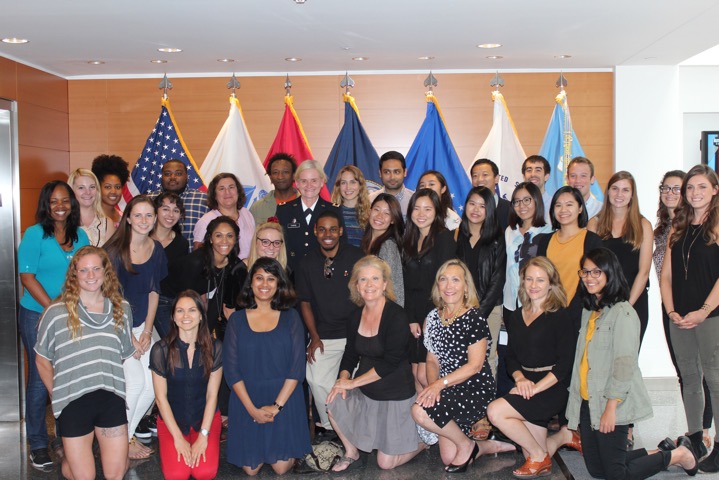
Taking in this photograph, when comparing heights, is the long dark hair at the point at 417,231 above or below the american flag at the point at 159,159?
below


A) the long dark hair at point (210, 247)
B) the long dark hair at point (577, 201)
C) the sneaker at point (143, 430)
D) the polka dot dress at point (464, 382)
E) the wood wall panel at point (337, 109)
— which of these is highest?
the wood wall panel at point (337, 109)

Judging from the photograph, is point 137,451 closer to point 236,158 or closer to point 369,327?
point 369,327

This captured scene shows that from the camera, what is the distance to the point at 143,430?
16.2 feet

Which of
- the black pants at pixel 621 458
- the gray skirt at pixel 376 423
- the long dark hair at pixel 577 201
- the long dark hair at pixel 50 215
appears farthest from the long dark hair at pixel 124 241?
the black pants at pixel 621 458

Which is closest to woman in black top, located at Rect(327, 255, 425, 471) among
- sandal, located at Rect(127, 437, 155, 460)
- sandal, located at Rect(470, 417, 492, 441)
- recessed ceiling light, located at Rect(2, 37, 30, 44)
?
sandal, located at Rect(470, 417, 492, 441)

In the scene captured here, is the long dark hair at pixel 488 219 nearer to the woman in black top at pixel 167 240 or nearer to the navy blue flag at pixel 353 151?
the navy blue flag at pixel 353 151

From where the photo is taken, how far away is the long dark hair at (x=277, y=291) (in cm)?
432

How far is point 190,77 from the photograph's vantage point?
6641 millimetres

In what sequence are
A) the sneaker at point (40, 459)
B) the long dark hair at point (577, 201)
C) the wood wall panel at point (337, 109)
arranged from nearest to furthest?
the sneaker at point (40, 459), the long dark hair at point (577, 201), the wood wall panel at point (337, 109)

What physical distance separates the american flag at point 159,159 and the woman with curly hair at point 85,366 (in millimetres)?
2373

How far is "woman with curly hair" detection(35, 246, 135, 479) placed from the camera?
3926mm

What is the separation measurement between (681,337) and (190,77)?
4522 mm

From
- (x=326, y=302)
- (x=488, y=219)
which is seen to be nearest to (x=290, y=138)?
(x=326, y=302)

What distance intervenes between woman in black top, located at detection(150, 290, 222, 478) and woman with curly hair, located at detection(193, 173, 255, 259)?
971 mm
